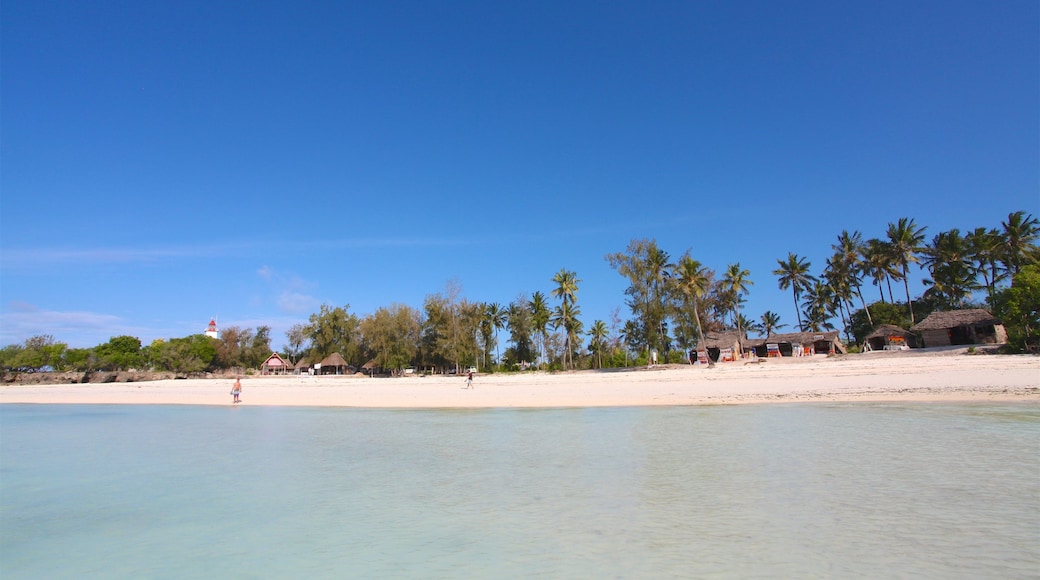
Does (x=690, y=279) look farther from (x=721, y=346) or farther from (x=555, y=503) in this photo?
(x=555, y=503)

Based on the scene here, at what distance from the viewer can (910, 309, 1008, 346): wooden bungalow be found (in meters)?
36.6

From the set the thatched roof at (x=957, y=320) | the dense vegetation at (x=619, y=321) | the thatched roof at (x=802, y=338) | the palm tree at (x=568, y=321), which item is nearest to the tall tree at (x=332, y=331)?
the dense vegetation at (x=619, y=321)

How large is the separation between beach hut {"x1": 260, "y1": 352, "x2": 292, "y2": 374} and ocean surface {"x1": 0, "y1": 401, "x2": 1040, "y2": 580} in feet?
194

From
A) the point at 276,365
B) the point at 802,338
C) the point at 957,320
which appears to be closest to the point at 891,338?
the point at 957,320

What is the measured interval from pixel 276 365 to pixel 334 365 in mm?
11257

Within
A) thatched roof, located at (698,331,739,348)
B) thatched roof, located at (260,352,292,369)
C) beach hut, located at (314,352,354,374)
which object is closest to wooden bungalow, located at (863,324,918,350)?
thatched roof, located at (698,331,739,348)

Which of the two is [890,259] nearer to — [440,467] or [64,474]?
[440,467]

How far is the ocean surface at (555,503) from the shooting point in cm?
479

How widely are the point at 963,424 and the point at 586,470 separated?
9.19m

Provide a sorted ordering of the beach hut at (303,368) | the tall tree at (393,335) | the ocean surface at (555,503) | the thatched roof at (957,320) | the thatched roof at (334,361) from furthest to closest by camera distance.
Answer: the beach hut at (303,368)
the thatched roof at (334,361)
the tall tree at (393,335)
the thatched roof at (957,320)
the ocean surface at (555,503)

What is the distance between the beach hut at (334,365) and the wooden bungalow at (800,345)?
1801 inches

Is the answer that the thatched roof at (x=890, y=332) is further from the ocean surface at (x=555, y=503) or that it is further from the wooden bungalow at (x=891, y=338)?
the ocean surface at (x=555, y=503)

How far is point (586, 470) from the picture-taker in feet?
28.5

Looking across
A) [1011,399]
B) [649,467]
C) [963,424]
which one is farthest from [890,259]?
[649,467]
